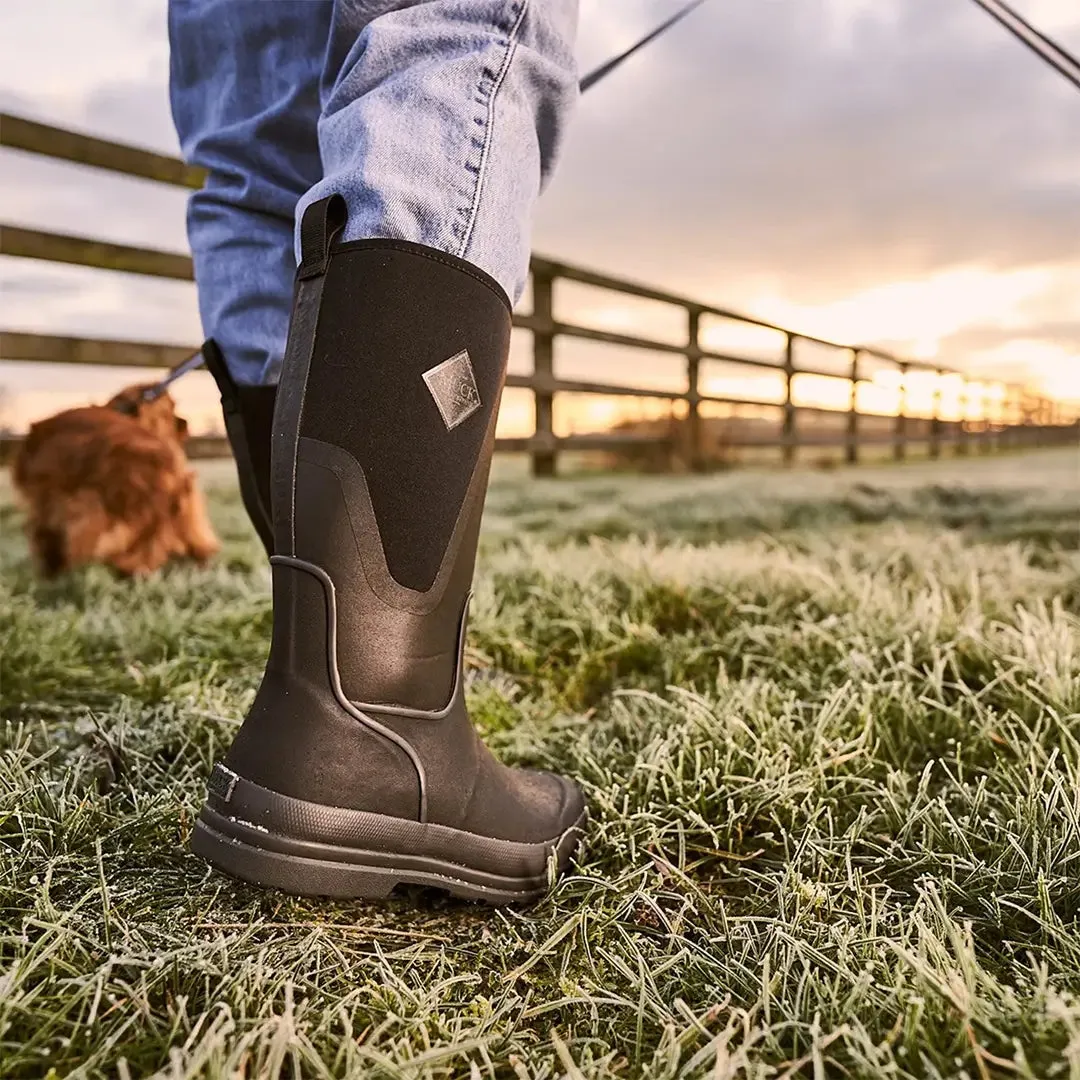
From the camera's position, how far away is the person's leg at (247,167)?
1.15 metres

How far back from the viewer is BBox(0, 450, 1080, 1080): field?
2.22 feet

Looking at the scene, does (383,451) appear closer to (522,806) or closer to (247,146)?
(522,806)

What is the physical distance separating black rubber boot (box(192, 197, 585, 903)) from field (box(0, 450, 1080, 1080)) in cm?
8

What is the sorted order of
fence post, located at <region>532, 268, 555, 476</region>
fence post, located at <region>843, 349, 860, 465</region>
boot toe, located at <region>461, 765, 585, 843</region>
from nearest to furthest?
boot toe, located at <region>461, 765, 585, 843</region>
fence post, located at <region>532, 268, 555, 476</region>
fence post, located at <region>843, 349, 860, 465</region>

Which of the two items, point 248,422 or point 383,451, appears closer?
point 383,451

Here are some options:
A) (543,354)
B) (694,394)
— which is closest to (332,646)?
(543,354)

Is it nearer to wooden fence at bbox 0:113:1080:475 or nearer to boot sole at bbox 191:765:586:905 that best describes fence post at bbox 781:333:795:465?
wooden fence at bbox 0:113:1080:475

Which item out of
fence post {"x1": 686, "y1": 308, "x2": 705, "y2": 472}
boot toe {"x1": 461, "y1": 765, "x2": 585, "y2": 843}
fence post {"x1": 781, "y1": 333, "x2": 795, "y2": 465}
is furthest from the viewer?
fence post {"x1": 781, "y1": 333, "x2": 795, "y2": 465}

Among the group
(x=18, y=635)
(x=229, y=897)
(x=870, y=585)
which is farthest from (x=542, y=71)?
(x=18, y=635)

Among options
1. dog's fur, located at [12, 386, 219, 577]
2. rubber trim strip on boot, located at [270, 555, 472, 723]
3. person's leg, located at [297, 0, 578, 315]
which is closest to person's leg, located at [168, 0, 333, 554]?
person's leg, located at [297, 0, 578, 315]

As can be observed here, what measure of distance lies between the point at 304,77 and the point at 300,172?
12 cm

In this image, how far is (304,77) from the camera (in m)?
1.14

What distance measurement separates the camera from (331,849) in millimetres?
894

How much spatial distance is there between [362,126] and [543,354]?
5.42 m
